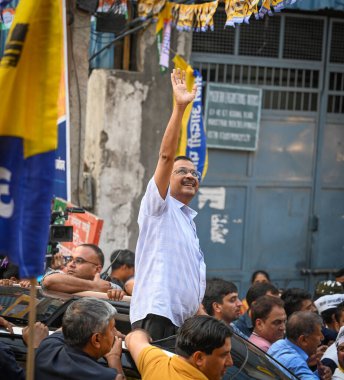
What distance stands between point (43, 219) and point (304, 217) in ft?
28.1

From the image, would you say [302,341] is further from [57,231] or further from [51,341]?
[57,231]

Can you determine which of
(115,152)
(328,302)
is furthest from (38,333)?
(115,152)

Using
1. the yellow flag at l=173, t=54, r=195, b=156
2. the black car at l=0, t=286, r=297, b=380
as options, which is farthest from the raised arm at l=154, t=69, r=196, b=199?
the yellow flag at l=173, t=54, r=195, b=156

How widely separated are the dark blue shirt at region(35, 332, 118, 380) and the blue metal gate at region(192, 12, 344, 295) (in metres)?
7.09

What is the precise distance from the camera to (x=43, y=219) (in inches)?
153

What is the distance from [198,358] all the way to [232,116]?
24.3 feet

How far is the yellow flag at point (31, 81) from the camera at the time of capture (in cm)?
387

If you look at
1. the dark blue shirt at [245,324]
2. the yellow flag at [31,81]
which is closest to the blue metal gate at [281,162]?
the dark blue shirt at [245,324]

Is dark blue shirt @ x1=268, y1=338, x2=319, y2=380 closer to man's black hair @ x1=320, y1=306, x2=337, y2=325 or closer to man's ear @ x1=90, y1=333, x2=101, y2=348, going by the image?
man's black hair @ x1=320, y1=306, x2=337, y2=325

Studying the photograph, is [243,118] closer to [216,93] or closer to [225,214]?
[216,93]

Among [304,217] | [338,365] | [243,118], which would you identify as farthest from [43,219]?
[304,217]

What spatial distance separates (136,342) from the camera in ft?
14.7

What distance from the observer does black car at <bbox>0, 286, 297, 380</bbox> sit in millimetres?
4668

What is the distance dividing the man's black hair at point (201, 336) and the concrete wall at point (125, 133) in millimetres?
6709
